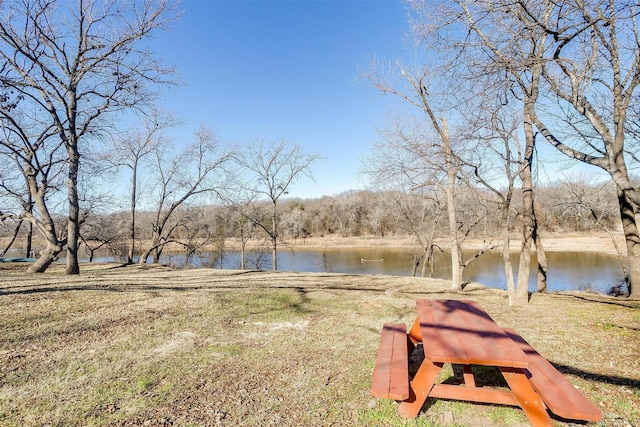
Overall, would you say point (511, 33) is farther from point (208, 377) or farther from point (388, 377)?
point (208, 377)

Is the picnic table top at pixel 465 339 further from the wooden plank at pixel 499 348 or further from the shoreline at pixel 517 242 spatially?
the shoreline at pixel 517 242

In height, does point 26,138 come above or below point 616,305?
above

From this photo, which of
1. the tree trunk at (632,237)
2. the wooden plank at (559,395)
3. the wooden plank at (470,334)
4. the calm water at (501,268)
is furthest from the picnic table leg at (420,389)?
the calm water at (501,268)

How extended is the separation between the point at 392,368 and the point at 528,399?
93 cm

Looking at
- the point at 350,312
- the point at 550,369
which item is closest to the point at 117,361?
the point at 350,312

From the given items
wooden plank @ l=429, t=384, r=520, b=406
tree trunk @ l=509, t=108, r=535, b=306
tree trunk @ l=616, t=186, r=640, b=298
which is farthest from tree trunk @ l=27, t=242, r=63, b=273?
tree trunk @ l=616, t=186, r=640, b=298

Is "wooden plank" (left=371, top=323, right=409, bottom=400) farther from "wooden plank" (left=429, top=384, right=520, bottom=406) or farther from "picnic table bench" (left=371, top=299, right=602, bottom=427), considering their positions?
"wooden plank" (left=429, top=384, right=520, bottom=406)

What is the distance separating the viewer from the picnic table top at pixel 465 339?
2.20 m

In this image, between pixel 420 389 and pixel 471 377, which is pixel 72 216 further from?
pixel 471 377

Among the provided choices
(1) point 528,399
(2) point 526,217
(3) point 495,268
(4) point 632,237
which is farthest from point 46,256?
(3) point 495,268

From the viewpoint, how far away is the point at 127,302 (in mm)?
5473

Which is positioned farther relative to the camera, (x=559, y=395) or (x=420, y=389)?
(x=420, y=389)

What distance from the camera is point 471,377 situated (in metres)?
2.77

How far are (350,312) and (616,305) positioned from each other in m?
4.77
